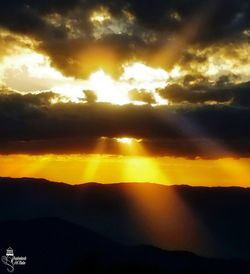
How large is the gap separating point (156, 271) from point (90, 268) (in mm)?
15237

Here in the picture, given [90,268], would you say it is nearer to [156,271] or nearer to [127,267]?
[127,267]

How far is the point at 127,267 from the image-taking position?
95375mm

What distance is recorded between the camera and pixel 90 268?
311ft

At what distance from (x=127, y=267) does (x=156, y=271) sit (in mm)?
10369

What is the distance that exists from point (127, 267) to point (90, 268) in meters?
6.56

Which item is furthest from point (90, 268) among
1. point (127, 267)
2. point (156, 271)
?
point (156, 271)

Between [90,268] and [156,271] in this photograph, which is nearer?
[90,268]

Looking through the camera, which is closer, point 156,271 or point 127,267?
point 127,267
